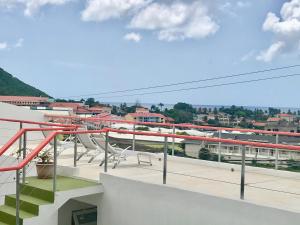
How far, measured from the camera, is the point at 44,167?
8664mm

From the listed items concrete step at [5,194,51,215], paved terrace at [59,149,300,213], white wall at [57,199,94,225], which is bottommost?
white wall at [57,199,94,225]

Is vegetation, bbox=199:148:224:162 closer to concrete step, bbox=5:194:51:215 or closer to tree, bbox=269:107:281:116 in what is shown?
concrete step, bbox=5:194:51:215

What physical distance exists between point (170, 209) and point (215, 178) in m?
1.53

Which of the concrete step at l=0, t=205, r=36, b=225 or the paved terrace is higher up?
the paved terrace

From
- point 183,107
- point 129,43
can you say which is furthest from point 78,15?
point 129,43

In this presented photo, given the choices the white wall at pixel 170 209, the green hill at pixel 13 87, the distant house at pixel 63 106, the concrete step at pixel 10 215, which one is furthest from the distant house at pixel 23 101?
the white wall at pixel 170 209

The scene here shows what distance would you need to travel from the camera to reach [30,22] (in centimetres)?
4944

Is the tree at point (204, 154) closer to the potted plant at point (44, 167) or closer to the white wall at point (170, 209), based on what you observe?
the white wall at point (170, 209)

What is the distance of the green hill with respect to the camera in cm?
3875

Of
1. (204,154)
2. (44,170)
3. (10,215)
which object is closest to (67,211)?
(44,170)

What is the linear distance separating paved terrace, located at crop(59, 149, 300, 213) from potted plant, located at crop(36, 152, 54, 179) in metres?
0.56

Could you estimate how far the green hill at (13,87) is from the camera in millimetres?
38750

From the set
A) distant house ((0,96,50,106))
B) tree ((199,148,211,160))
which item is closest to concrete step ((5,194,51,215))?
tree ((199,148,211,160))

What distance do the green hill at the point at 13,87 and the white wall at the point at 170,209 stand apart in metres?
30.6
